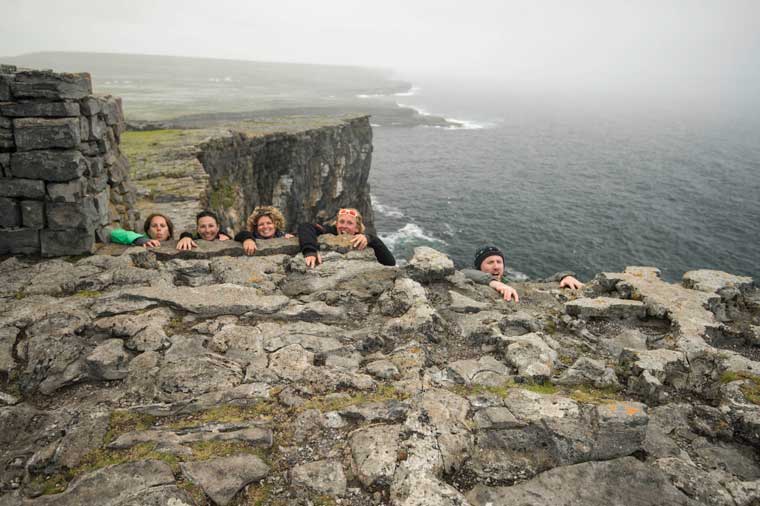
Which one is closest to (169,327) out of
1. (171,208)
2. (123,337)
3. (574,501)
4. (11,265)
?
(123,337)

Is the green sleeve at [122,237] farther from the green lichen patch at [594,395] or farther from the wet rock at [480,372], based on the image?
the green lichen patch at [594,395]

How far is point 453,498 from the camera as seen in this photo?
514cm

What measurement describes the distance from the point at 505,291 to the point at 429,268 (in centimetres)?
210

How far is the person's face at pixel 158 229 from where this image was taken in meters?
12.3

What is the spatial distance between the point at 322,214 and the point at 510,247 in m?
25.0

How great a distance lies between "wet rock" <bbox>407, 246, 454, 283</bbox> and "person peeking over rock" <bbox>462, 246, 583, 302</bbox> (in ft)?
3.19

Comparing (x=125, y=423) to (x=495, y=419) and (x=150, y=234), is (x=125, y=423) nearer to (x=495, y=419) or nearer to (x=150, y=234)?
(x=495, y=419)

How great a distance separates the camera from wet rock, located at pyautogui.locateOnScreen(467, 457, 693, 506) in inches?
209

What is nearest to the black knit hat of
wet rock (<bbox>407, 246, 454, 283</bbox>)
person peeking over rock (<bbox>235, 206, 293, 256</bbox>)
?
wet rock (<bbox>407, 246, 454, 283</bbox>)

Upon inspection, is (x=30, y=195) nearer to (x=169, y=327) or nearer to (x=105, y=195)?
(x=105, y=195)

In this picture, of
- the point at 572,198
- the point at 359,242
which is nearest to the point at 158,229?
the point at 359,242

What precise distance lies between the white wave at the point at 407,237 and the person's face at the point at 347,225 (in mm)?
42428

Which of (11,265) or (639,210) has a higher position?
(11,265)

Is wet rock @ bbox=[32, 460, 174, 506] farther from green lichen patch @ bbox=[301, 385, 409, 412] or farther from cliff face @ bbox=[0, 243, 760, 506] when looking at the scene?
green lichen patch @ bbox=[301, 385, 409, 412]
